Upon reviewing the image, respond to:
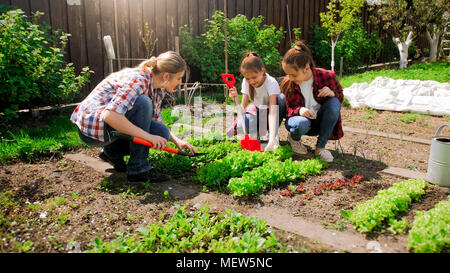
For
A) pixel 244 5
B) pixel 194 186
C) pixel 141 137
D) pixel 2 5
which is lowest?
pixel 194 186

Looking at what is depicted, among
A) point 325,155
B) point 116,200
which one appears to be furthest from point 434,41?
point 116,200

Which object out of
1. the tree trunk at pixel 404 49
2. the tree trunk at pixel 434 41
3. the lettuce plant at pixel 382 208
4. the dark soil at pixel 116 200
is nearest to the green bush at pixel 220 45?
the dark soil at pixel 116 200

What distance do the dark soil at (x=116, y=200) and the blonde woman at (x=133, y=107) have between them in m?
0.28

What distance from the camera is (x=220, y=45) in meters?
6.96

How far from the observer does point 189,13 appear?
7.23 m

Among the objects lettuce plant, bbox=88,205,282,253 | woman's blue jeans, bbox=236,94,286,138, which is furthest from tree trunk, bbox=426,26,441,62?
lettuce plant, bbox=88,205,282,253

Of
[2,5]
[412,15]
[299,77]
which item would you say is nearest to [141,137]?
[299,77]

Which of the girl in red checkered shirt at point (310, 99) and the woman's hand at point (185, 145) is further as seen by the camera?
the girl in red checkered shirt at point (310, 99)

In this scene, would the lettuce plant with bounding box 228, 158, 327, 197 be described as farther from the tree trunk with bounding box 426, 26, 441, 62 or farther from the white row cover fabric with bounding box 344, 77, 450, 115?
the tree trunk with bounding box 426, 26, 441, 62

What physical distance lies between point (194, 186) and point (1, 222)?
4.50 ft

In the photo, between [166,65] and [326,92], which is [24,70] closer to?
[166,65]

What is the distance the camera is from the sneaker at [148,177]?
288 centimetres

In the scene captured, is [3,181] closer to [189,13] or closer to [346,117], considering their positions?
[346,117]

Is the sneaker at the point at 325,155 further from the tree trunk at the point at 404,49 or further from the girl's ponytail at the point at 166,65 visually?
the tree trunk at the point at 404,49
